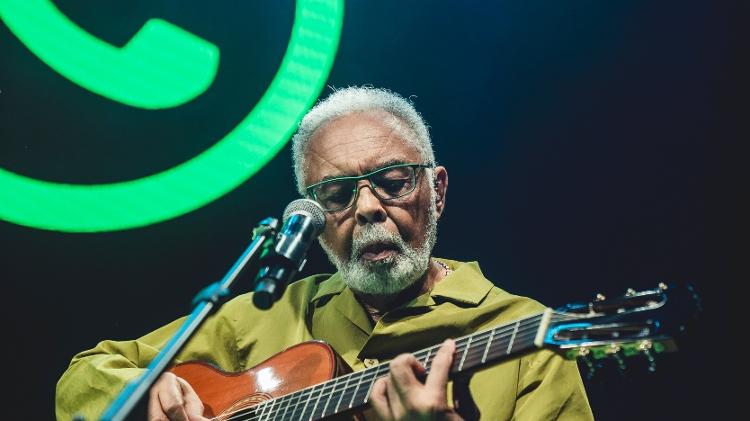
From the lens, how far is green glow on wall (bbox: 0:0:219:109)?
9.64 feet

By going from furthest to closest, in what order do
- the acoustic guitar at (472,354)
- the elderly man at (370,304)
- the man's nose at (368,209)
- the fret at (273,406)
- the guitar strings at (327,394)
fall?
the man's nose at (368,209)
the elderly man at (370,304)
the fret at (273,406)
the guitar strings at (327,394)
the acoustic guitar at (472,354)

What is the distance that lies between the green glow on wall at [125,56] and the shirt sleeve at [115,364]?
3.59 feet

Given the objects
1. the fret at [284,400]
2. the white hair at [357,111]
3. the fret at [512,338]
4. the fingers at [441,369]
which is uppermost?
the white hair at [357,111]

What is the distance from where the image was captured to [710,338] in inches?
95.6

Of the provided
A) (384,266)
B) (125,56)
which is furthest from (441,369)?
(125,56)

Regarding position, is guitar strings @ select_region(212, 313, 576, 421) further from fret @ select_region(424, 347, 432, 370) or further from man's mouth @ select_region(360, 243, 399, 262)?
man's mouth @ select_region(360, 243, 399, 262)

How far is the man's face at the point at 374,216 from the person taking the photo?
233 cm

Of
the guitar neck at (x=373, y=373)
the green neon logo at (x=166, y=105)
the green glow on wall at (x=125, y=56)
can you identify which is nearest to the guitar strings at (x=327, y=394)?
the guitar neck at (x=373, y=373)

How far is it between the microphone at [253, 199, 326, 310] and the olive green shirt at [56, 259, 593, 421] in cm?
46

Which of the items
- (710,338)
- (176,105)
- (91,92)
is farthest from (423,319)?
(91,92)

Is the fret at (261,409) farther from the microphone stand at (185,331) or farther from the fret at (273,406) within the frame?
the microphone stand at (185,331)

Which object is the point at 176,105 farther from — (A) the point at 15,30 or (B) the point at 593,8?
(B) the point at 593,8

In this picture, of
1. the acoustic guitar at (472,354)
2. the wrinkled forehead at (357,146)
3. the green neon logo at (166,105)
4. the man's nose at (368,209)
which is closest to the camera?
the acoustic guitar at (472,354)

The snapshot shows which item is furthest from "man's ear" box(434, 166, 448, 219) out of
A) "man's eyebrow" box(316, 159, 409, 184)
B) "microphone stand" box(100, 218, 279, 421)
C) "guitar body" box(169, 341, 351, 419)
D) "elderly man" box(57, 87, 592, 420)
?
"microphone stand" box(100, 218, 279, 421)
